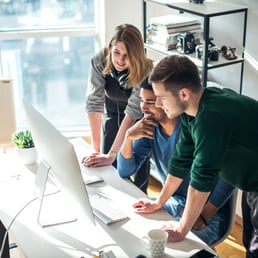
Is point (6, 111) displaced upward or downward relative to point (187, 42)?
downward

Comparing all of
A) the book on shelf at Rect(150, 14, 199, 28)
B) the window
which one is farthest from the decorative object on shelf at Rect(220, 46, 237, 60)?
the window

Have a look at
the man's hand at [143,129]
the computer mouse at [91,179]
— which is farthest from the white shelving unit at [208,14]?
the computer mouse at [91,179]

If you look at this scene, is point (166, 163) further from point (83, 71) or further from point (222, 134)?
point (83, 71)

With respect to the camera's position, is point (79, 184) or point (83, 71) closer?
point (79, 184)

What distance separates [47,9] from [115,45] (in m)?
1.71

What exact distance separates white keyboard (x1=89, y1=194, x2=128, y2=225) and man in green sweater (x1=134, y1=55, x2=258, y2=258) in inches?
9.1

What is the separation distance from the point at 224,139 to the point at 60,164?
0.60m

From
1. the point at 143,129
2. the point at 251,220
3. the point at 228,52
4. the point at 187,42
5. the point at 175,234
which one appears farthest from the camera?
the point at 187,42

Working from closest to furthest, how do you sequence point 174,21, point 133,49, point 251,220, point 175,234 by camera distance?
point 175,234 → point 251,220 → point 133,49 → point 174,21

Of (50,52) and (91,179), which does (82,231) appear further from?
(50,52)

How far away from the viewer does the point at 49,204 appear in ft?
7.59

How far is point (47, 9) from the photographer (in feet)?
14.1

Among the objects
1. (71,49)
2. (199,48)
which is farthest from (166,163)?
(71,49)

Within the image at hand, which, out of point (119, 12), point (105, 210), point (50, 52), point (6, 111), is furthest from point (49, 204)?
point (50, 52)
